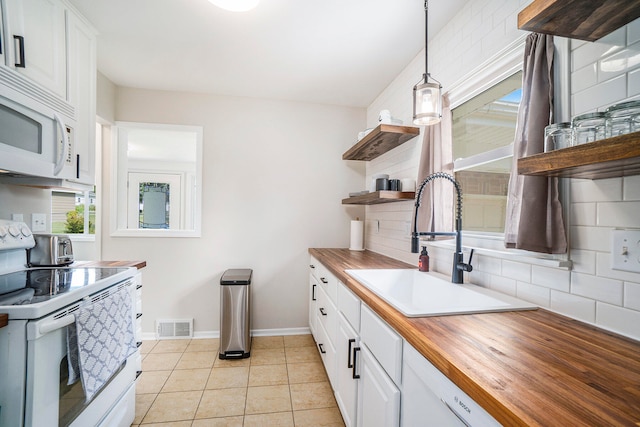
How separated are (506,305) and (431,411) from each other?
0.59 m

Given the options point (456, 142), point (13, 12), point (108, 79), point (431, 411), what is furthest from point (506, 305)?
point (108, 79)

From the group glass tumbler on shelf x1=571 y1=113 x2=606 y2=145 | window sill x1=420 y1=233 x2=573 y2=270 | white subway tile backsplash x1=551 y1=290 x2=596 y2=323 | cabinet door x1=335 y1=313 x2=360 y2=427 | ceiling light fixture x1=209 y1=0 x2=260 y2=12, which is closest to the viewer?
glass tumbler on shelf x1=571 y1=113 x2=606 y2=145

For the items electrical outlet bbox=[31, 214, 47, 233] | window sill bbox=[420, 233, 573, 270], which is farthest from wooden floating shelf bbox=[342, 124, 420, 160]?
electrical outlet bbox=[31, 214, 47, 233]

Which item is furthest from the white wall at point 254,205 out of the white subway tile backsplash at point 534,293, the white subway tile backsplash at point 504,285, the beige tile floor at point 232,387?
the white subway tile backsplash at point 534,293

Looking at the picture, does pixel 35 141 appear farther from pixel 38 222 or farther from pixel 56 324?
pixel 56 324

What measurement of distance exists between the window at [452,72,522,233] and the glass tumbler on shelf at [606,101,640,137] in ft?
2.25

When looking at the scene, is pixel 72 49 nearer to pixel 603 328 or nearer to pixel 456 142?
pixel 456 142

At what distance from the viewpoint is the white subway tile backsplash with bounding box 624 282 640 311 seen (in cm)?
86

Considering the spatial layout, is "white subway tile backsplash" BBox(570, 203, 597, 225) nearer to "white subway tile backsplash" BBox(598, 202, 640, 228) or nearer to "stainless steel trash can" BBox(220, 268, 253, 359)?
"white subway tile backsplash" BBox(598, 202, 640, 228)

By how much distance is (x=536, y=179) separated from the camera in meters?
1.09

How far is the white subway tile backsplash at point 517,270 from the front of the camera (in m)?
1.23

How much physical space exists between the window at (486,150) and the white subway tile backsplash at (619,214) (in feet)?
1.79

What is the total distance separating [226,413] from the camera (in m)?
1.86

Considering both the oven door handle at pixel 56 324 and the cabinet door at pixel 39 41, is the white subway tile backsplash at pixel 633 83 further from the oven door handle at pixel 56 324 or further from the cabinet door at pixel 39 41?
the cabinet door at pixel 39 41
